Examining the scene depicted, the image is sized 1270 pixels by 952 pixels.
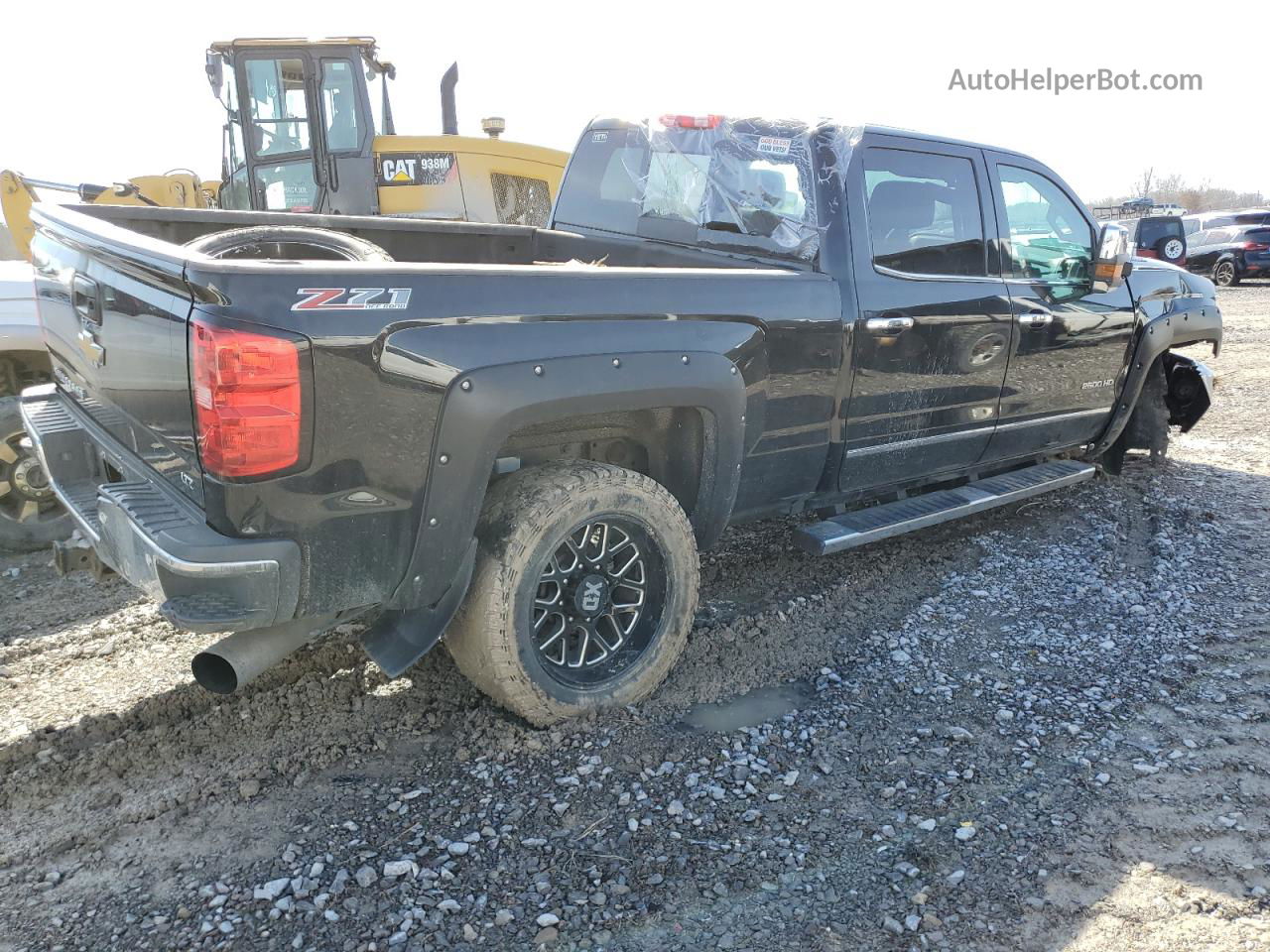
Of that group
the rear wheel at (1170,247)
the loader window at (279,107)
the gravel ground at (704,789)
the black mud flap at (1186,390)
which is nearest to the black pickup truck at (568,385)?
the gravel ground at (704,789)

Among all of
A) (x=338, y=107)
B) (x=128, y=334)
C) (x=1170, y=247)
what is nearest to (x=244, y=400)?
(x=128, y=334)

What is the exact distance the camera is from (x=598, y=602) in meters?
3.17

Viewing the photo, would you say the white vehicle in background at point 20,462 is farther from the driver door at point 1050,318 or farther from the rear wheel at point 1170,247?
the rear wheel at point 1170,247

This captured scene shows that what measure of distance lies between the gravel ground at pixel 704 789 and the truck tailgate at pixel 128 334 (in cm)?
96

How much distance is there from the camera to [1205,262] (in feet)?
74.7

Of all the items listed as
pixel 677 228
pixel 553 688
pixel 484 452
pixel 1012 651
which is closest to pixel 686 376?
pixel 484 452

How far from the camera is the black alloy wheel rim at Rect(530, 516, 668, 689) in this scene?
10.1 feet

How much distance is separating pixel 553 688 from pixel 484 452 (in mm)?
837

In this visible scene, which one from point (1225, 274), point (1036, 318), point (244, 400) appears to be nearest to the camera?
point (244, 400)

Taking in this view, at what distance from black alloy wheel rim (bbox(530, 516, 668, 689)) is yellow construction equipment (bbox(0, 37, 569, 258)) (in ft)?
21.8

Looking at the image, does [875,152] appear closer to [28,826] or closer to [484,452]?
[484,452]

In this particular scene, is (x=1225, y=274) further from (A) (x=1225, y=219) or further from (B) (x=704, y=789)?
(B) (x=704, y=789)

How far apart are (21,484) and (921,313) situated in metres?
4.44

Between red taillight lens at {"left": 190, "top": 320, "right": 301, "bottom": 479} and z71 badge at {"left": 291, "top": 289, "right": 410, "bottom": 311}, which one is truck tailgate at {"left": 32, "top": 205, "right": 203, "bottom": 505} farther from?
z71 badge at {"left": 291, "top": 289, "right": 410, "bottom": 311}
